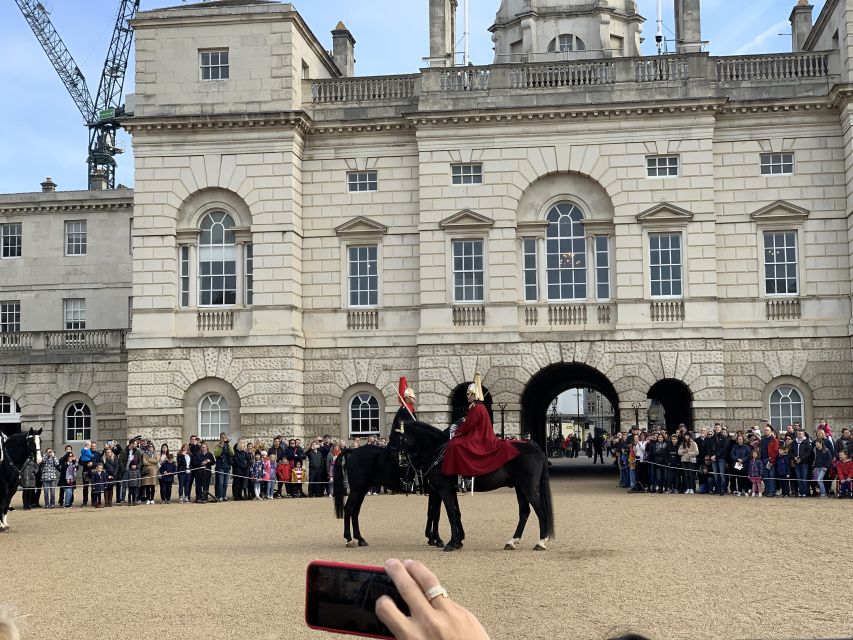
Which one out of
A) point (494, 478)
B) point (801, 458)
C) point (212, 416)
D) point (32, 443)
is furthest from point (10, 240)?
point (494, 478)

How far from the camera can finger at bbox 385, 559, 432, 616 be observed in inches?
101

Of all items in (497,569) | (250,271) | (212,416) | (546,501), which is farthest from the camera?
(250,271)

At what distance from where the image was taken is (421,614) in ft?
8.40

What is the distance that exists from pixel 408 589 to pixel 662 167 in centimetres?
3431

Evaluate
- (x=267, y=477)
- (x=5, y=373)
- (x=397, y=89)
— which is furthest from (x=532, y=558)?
(x=5, y=373)

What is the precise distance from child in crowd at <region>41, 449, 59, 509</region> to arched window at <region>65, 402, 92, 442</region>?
11144 mm

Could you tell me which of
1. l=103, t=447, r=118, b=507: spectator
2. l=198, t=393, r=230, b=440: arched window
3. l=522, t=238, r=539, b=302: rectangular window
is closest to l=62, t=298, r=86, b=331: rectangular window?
l=198, t=393, r=230, b=440: arched window

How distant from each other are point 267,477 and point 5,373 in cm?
1552

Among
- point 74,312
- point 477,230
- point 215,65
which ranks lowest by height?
point 74,312

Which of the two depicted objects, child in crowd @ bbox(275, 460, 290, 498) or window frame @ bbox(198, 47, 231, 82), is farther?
window frame @ bbox(198, 47, 231, 82)

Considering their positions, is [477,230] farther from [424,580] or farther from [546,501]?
[424,580]

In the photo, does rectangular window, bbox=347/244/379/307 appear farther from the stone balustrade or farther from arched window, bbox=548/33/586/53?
arched window, bbox=548/33/586/53

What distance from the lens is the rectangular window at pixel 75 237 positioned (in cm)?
4731

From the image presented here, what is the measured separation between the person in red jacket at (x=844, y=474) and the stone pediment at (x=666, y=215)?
34.7 ft
